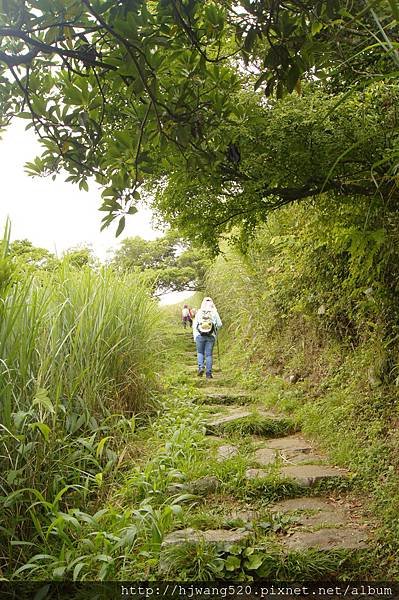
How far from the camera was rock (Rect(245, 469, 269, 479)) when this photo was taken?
3.30 m

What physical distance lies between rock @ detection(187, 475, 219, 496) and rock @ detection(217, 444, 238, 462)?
39 centimetres

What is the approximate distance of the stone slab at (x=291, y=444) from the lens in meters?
4.05

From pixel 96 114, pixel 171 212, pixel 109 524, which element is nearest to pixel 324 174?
pixel 171 212

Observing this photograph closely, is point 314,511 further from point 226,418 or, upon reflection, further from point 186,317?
point 186,317

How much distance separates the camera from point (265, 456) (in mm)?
3861

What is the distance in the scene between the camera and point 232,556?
2.36 meters

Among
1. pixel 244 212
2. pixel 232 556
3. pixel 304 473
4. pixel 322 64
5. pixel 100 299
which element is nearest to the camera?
pixel 322 64

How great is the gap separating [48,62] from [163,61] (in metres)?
0.34

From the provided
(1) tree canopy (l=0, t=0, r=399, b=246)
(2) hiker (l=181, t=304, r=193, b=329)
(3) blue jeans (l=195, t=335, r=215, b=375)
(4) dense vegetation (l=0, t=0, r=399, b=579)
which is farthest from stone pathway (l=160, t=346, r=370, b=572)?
(2) hiker (l=181, t=304, r=193, b=329)

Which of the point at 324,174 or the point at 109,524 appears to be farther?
the point at 109,524

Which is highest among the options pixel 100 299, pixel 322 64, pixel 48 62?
pixel 322 64

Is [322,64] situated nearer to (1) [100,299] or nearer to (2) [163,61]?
(2) [163,61]

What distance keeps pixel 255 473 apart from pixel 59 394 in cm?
147

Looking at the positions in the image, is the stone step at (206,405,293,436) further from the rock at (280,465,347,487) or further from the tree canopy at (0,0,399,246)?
the tree canopy at (0,0,399,246)
